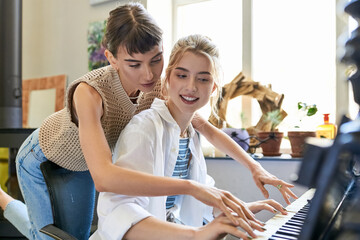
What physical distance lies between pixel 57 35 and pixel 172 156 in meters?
2.72

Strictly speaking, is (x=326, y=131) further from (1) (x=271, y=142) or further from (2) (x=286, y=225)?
(2) (x=286, y=225)

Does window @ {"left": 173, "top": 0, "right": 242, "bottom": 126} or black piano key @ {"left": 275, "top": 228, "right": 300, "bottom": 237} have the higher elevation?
window @ {"left": 173, "top": 0, "right": 242, "bottom": 126}

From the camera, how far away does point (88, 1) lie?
129 inches

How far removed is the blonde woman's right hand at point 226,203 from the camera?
30.6 inches

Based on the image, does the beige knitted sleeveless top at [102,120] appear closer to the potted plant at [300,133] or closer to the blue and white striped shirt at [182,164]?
the blue and white striped shirt at [182,164]

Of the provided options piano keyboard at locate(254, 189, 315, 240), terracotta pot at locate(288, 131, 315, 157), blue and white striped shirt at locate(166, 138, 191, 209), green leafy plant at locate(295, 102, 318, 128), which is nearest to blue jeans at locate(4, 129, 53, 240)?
blue and white striped shirt at locate(166, 138, 191, 209)

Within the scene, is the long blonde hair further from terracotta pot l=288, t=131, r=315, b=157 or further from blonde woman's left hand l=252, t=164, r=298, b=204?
terracotta pot l=288, t=131, r=315, b=157

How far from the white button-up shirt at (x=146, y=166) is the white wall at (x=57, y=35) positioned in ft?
7.11

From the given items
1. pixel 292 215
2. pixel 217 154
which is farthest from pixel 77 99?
pixel 217 154

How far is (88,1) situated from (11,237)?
6.35 ft

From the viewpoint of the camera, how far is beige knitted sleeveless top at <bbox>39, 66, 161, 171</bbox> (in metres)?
1.31

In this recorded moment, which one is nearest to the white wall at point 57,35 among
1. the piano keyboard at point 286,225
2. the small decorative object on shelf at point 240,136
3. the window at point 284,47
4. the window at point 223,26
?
the window at point 223,26

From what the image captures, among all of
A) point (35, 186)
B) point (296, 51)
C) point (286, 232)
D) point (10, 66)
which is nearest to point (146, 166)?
point (286, 232)

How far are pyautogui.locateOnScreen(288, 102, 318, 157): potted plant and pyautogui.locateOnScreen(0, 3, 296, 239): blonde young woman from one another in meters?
0.97
